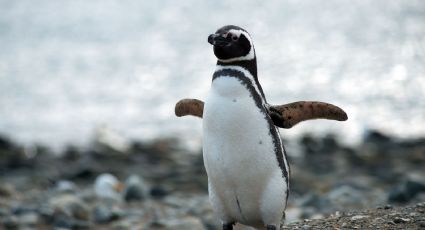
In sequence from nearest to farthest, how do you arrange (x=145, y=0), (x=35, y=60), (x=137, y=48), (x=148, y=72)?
(x=148, y=72)
(x=35, y=60)
(x=137, y=48)
(x=145, y=0)

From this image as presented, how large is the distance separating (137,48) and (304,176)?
16609 mm

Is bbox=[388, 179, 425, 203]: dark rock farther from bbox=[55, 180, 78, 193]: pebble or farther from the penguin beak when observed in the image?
the penguin beak

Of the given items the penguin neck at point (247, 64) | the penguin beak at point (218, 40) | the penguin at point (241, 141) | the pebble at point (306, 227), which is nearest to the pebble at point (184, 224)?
the pebble at point (306, 227)

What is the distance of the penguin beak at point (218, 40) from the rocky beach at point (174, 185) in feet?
5.05

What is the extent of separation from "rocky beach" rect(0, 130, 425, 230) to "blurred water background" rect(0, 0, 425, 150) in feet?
3.10

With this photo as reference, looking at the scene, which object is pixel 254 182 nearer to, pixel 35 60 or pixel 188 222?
pixel 188 222

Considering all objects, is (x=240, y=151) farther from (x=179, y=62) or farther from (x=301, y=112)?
(x=179, y=62)

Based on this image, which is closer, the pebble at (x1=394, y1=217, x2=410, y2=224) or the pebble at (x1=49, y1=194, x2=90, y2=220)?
the pebble at (x1=394, y1=217, x2=410, y2=224)

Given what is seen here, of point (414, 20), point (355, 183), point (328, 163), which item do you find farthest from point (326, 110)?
point (414, 20)

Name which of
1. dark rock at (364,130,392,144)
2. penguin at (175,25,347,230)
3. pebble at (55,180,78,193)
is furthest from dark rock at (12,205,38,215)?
dark rock at (364,130,392,144)

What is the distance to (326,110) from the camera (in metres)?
6.01

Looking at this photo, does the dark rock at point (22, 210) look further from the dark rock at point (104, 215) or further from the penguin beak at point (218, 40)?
the penguin beak at point (218, 40)

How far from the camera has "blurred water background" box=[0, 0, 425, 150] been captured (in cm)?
1622

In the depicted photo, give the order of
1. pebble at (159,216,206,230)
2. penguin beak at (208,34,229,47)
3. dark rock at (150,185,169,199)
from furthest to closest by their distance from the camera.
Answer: dark rock at (150,185,169,199) → pebble at (159,216,206,230) → penguin beak at (208,34,229,47)
